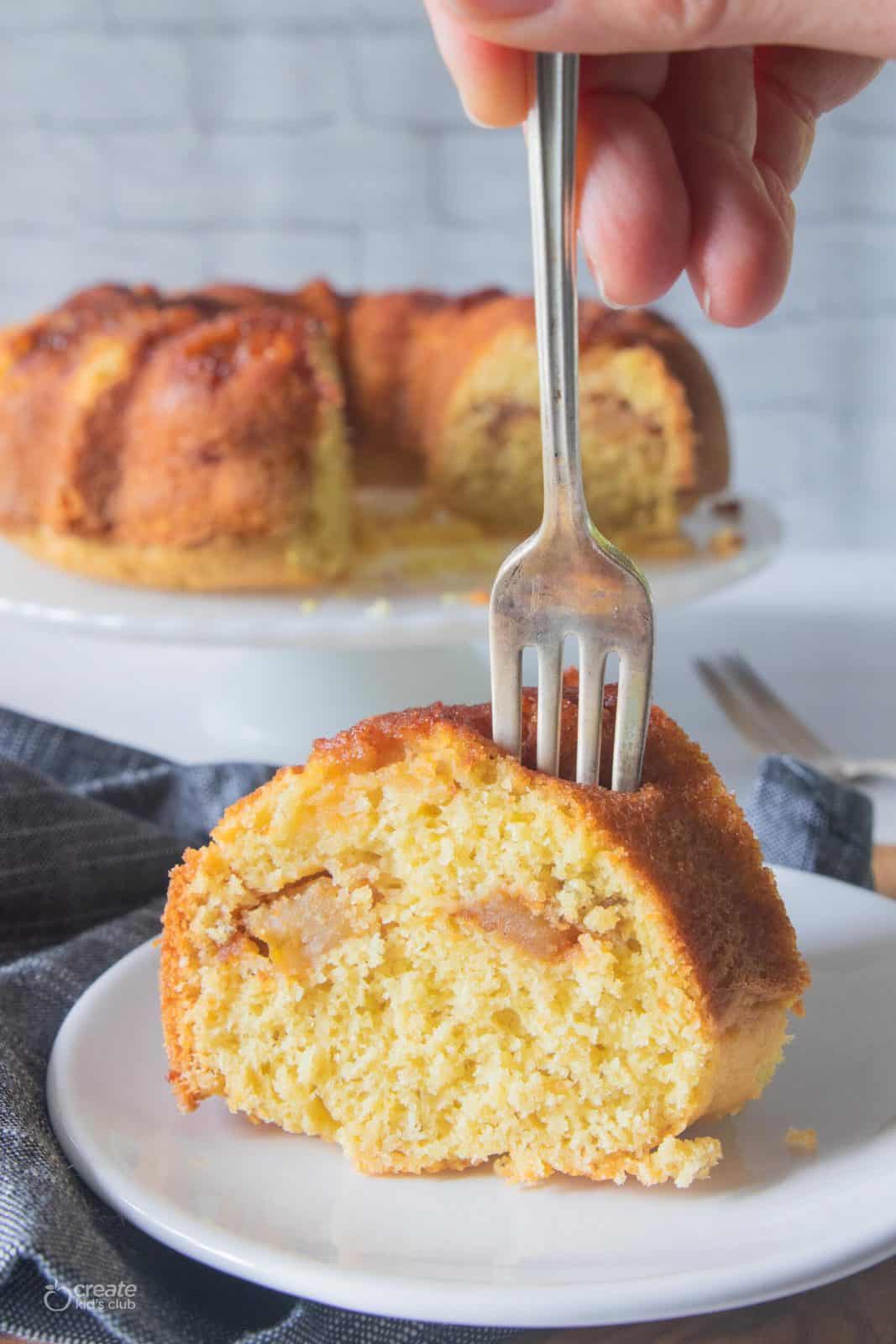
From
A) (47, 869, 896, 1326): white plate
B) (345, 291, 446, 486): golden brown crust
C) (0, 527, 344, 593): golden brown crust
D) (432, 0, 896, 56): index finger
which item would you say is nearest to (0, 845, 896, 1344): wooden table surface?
(47, 869, 896, 1326): white plate

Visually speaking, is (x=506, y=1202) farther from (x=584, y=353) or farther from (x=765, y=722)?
(x=584, y=353)

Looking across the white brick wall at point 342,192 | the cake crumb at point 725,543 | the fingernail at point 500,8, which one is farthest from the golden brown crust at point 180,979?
the white brick wall at point 342,192

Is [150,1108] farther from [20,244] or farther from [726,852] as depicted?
[20,244]

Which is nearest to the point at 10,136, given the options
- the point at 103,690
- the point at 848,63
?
the point at 103,690

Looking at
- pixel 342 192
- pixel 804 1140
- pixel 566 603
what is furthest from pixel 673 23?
pixel 342 192

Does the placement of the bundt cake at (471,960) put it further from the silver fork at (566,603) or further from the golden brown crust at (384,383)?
the golden brown crust at (384,383)
